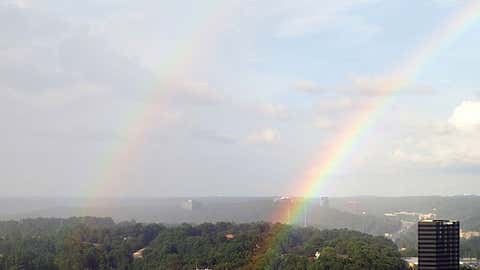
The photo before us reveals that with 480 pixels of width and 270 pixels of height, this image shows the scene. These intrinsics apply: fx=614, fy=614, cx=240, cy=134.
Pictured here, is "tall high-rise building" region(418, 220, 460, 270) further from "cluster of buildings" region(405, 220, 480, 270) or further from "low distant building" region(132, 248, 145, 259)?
"low distant building" region(132, 248, 145, 259)

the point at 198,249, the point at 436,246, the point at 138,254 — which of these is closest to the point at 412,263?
the point at 436,246

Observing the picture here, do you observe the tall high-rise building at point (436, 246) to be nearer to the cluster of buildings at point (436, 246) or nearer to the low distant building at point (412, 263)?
the cluster of buildings at point (436, 246)

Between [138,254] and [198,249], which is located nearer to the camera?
[198,249]

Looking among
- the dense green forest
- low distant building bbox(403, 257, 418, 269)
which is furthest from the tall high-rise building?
low distant building bbox(403, 257, 418, 269)

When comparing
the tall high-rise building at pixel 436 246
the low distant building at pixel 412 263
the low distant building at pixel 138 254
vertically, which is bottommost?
the low distant building at pixel 138 254

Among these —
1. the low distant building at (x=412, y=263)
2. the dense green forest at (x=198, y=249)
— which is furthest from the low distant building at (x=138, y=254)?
the low distant building at (x=412, y=263)

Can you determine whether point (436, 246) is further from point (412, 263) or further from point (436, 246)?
point (412, 263)
